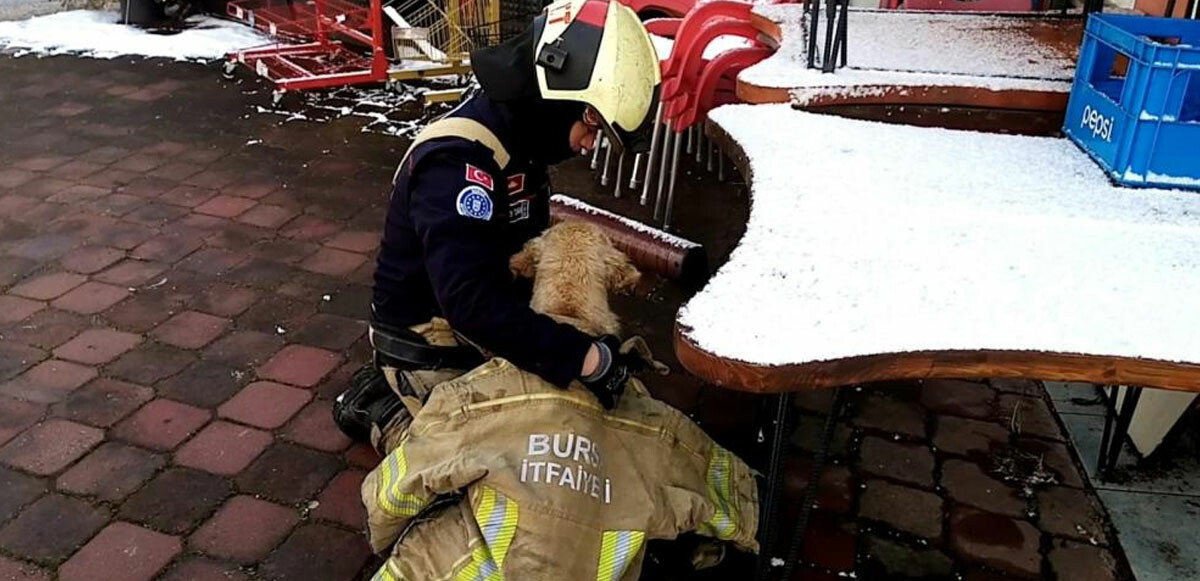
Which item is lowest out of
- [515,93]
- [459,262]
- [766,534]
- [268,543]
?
[268,543]

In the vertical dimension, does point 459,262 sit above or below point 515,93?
below

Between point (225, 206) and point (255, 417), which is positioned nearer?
point (255, 417)

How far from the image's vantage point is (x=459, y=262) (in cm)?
243

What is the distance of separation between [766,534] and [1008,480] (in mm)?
1249

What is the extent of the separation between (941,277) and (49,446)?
2942 millimetres

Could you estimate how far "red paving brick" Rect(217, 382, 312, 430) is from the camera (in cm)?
348

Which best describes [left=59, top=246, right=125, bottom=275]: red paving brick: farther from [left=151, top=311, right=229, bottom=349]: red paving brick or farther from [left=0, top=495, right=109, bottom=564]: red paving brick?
[left=0, top=495, right=109, bottom=564]: red paving brick

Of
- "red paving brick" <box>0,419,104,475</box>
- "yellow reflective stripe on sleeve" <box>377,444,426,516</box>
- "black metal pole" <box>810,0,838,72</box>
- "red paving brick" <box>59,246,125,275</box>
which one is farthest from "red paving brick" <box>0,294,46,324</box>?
"black metal pole" <box>810,0,838,72</box>

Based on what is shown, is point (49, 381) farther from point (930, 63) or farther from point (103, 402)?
point (930, 63)

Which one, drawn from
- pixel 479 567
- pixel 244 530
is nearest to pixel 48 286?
pixel 244 530

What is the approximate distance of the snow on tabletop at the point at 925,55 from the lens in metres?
3.26

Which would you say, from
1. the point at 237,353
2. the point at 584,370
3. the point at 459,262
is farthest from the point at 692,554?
the point at 237,353

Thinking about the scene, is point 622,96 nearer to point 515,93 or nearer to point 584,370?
point 515,93

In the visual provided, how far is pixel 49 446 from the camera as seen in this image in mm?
3297
